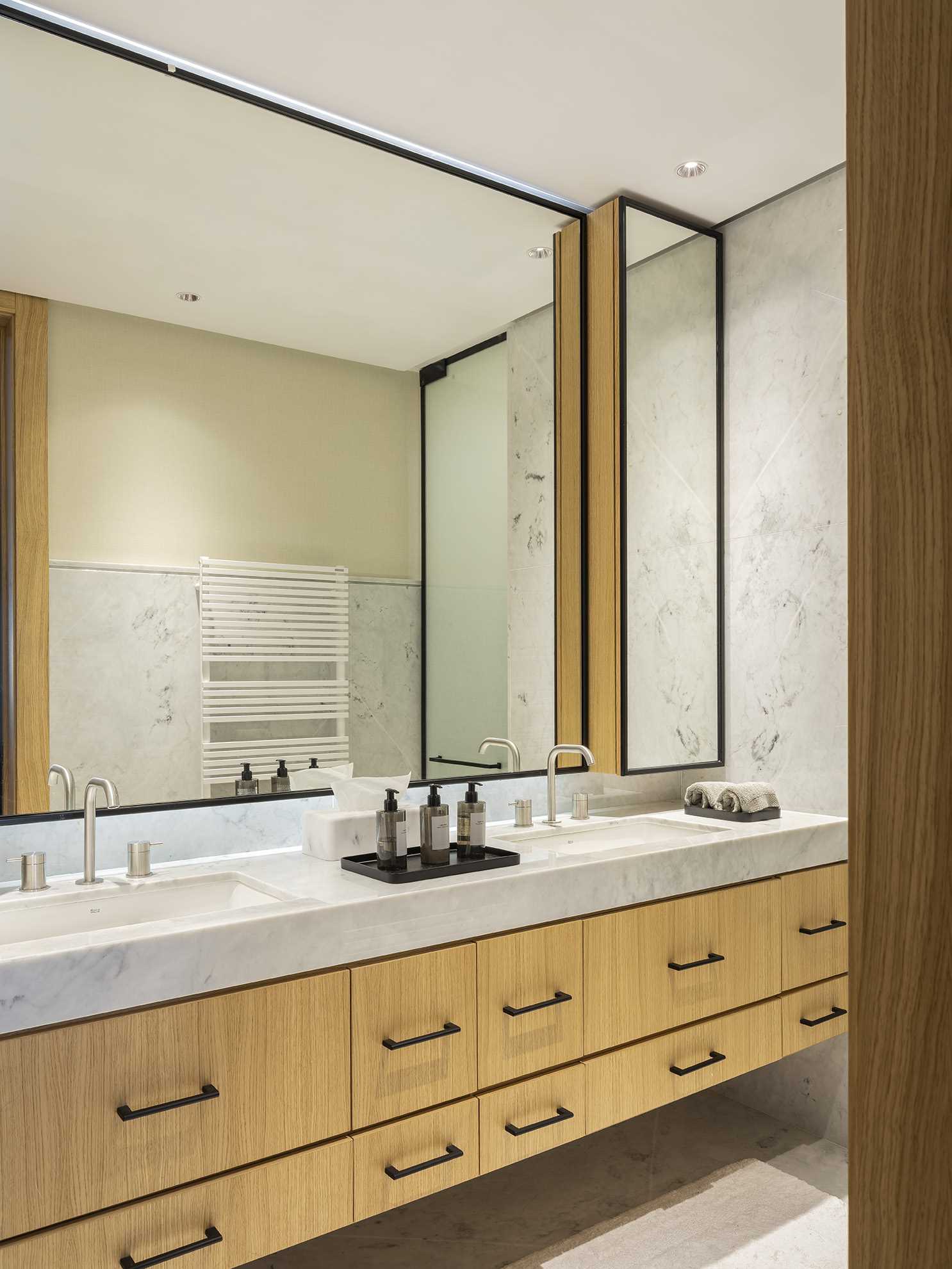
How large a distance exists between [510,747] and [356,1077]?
1096 mm

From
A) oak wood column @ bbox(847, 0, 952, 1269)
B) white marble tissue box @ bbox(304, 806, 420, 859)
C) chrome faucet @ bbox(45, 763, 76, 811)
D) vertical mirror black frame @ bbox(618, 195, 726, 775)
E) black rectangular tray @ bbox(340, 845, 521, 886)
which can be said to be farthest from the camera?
vertical mirror black frame @ bbox(618, 195, 726, 775)

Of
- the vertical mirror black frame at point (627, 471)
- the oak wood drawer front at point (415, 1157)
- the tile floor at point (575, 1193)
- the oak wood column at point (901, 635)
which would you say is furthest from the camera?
the vertical mirror black frame at point (627, 471)

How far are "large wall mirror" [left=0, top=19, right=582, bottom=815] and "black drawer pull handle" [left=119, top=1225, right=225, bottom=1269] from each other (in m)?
0.81

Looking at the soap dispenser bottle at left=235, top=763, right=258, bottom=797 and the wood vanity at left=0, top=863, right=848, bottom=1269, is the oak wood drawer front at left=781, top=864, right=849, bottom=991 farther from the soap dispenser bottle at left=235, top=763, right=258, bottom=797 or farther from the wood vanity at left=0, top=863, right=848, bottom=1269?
the soap dispenser bottle at left=235, top=763, right=258, bottom=797

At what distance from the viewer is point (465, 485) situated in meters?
2.42

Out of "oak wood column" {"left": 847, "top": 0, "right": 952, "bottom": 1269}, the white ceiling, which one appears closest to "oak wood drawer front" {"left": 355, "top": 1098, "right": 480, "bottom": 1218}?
"oak wood column" {"left": 847, "top": 0, "right": 952, "bottom": 1269}

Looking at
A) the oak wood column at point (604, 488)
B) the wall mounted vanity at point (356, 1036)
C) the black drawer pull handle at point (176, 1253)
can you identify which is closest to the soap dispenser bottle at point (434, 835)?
the wall mounted vanity at point (356, 1036)

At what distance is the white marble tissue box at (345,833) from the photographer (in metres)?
1.95

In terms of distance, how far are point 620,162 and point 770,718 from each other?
1574mm

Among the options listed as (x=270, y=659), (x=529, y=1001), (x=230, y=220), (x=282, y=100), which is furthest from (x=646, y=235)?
(x=529, y=1001)

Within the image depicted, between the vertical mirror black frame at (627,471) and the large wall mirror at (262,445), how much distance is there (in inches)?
7.7

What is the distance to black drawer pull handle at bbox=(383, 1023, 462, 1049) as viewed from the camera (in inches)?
62.2

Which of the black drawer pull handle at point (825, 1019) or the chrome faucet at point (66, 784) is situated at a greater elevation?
the chrome faucet at point (66, 784)

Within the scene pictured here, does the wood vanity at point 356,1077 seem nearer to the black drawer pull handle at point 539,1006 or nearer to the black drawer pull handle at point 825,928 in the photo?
the black drawer pull handle at point 539,1006
